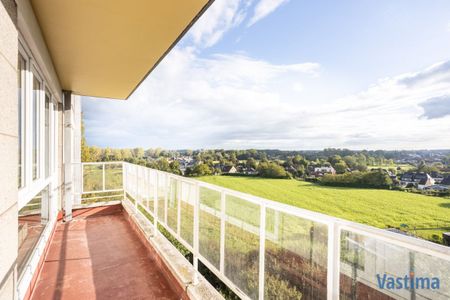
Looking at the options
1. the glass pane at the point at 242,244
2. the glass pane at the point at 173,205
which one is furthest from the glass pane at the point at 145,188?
the glass pane at the point at 242,244

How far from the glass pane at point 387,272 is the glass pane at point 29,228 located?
2608 mm

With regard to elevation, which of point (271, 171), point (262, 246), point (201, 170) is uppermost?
point (262, 246)

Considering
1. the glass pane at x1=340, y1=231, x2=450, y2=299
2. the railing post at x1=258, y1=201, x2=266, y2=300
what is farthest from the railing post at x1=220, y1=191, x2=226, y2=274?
the glass pane at x1=340, y1=231, x2=450, y2=299

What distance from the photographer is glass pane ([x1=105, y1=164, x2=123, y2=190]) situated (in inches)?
242

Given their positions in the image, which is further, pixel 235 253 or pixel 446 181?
pixel 446 181

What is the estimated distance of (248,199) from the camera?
171 centimetres

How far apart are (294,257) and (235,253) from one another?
645mm

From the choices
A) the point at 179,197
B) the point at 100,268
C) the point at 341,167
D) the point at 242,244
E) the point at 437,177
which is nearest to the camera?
the point at 242,244

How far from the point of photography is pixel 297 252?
1.31 meters

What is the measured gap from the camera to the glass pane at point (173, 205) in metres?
2.97

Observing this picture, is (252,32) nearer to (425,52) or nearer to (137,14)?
(425,52)

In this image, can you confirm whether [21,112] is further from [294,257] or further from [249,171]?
[249,171]

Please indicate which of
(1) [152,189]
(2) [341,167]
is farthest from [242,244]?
(2) [341,167]

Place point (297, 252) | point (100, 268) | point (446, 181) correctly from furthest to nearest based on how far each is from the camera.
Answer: point (446, 181)
point (100, 268)
point (297, 252)
